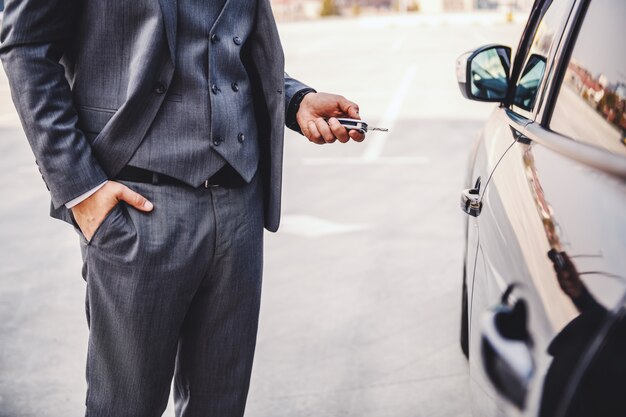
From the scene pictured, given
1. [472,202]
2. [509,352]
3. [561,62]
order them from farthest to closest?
[472,202], [561,62], [509,352]

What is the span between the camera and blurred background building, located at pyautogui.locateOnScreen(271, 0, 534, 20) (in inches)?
2579

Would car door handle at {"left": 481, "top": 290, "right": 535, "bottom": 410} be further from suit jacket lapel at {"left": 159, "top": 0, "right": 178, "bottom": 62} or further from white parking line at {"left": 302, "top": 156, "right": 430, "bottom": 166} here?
white parking line at {"left": 302, "top": 156, "right": 430, "bottom": 166}

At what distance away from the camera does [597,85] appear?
1881 mm

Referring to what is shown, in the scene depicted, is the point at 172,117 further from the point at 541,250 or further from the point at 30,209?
the point at 30,209

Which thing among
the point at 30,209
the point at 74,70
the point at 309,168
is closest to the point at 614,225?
the point at 74,70

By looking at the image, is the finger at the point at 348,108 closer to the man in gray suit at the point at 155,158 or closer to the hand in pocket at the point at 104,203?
the man in gray suit at the point at 155,158

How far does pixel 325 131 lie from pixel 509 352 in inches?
34.8

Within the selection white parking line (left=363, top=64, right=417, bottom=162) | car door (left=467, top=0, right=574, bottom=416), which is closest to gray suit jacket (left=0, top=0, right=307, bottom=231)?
car door (left=467, top=0, right=574, bottom=416)

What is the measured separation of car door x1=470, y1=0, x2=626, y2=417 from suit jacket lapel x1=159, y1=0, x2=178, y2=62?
2.82 ft

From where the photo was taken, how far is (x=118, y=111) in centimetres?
187

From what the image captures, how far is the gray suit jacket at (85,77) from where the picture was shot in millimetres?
1828

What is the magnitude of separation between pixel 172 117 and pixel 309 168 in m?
A: 6.02

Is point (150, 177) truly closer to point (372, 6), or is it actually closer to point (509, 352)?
point (509, 352)

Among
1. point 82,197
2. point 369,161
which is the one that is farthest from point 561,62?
point 369,161
